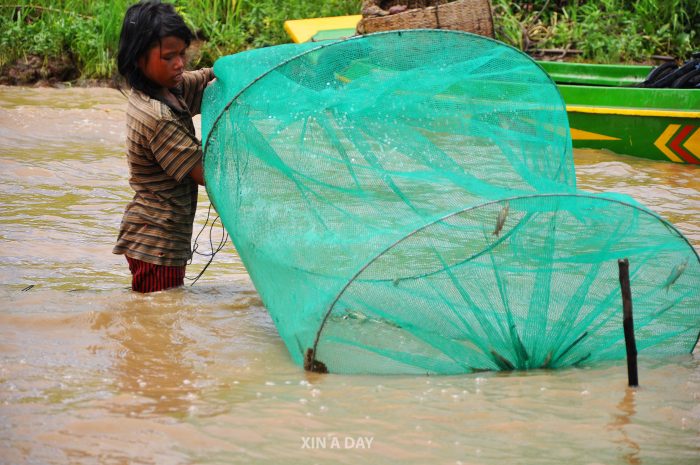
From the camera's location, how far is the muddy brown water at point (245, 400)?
8.98 feet

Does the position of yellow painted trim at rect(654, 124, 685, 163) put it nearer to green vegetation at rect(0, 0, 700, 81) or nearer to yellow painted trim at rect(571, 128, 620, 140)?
yellow painted trim at rect(571, 128, 620, 140)

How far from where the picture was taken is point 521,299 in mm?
3213

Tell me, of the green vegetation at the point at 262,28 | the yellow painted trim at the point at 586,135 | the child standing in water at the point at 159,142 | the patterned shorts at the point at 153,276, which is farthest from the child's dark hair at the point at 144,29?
the green vegetation at the point at 262,28

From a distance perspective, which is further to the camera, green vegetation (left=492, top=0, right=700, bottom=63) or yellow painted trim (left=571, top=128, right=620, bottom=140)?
green vegetation (left=492, top=0, right=700, bottom=63)

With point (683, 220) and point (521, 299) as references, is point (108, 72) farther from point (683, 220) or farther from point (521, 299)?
point (521, 299)

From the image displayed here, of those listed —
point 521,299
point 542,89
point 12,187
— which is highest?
point 542,89

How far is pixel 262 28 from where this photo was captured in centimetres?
1124

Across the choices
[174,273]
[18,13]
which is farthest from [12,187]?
[18,13]

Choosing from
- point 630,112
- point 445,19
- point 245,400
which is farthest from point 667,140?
point 245,400

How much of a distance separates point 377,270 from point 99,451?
105 centimetres

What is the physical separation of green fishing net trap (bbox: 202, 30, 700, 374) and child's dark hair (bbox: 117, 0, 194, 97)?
0.82 ft

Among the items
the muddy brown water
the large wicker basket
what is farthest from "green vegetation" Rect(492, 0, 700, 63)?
the muddy brown water

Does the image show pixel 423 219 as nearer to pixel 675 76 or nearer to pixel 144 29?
pixel 144 29

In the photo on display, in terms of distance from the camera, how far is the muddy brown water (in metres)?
2.74
